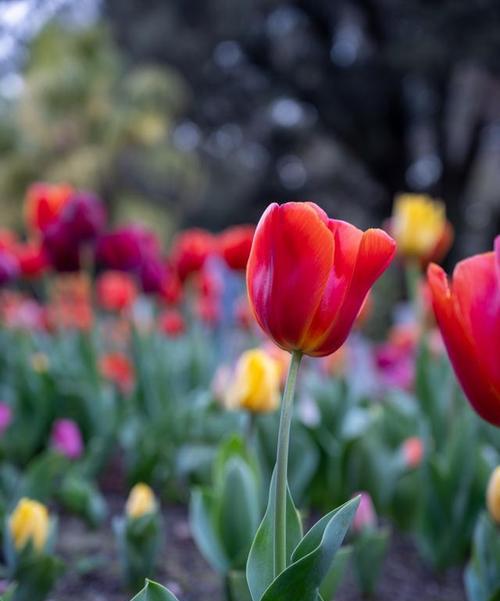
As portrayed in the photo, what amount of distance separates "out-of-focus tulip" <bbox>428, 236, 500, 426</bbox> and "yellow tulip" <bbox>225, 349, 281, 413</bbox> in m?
0.51

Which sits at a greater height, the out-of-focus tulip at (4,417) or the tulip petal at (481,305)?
the tulip petal at (481,305)

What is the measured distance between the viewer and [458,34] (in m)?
10.3

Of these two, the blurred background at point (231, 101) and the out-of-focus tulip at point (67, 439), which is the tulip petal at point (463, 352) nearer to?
the out-of-focus tulip at point (67, 439)

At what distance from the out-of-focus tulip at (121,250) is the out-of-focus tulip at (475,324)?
113 cm

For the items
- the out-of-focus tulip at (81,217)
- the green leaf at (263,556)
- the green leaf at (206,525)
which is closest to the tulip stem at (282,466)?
the green leaf at (263,556)

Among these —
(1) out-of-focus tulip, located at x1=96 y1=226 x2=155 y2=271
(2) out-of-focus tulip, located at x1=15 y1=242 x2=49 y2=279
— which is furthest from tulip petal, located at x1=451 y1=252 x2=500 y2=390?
(2) out-of-focus tulip, located at x1=15 y1=242 x2=49 y2=279

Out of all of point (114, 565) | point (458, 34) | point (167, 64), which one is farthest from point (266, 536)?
point (167, 64)

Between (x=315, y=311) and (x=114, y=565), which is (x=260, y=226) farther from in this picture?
(x=114, y=565)

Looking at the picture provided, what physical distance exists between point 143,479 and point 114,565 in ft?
0.79

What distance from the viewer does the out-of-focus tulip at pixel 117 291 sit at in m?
2.46

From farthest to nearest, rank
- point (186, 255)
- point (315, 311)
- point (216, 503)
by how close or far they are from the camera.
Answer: point (186, 255)
point (216, 503)
point (315, 311)

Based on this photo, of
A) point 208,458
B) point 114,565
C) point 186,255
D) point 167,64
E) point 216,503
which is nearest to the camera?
point 216,503

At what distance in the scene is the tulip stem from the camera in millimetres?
639

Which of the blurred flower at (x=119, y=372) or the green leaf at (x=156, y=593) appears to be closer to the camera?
the green leaf at (x=156, y=593)
